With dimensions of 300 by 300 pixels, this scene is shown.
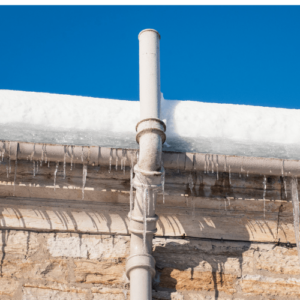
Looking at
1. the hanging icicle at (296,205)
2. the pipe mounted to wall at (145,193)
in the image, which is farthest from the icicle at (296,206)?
the pipe mounted to wall at (145,193)

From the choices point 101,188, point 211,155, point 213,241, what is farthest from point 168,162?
point 213,241

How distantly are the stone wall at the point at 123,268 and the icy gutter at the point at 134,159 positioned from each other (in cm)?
54

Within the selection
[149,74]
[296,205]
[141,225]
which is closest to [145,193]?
[141,225]

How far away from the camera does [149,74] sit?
2.61 m

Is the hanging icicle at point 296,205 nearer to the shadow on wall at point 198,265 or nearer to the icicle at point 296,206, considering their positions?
the icicle at point 296,206

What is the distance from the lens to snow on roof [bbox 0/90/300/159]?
261 centimetres

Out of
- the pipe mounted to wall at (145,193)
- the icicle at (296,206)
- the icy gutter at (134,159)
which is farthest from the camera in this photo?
the icicle at (296,206)

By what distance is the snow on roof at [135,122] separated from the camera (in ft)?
8.57

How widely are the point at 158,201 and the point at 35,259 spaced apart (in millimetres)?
899

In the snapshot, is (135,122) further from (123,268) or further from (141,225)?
(123,268)

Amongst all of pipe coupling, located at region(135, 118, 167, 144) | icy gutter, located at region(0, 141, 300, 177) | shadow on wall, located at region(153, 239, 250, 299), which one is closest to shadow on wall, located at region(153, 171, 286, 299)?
shadow on wall, located at region(153, 239, 250, 299)

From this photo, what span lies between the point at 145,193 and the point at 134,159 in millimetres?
227

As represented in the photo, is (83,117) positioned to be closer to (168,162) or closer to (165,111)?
(165,111)

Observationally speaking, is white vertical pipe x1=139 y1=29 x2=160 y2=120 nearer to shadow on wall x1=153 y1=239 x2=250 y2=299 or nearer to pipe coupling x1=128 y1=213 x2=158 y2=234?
pipe coupling x1=128 y1=213 x2=158 y2=234
